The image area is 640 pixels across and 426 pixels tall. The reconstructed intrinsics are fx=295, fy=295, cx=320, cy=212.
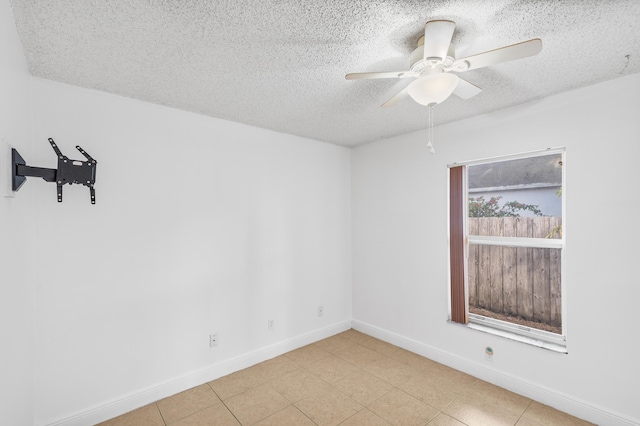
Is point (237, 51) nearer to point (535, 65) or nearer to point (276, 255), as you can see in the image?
point (535, 65)

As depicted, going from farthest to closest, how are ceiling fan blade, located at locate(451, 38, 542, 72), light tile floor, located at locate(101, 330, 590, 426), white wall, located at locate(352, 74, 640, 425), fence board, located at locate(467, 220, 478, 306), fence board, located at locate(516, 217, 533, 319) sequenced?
fence board, located at locate(467, 220, 478, 306) < fence board, located at locate(516, 217, 533, 319) < light tile floor, located at locate(101, 330, 590, 426) < white wall, located at locate(352, 74, 640, 425) < ceiling fan blade, located at locate(451, 38, 542, 72)

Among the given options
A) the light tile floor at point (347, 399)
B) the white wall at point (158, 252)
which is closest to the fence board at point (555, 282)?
the light tile floor at point (347, 399)

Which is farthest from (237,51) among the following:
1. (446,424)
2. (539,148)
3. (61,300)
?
(446,424)

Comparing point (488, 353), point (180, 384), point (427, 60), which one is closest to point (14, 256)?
point (180, 384)

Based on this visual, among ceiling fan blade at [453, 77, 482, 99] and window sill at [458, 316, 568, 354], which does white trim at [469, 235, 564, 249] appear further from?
ceiling fan blade at [453, 77, 482, 99]

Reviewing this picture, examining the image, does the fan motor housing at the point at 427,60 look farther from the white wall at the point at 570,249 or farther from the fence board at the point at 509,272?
the fence board at the point at 509,272

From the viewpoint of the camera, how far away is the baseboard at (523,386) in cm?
214

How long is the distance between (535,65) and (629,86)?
2.63 feet

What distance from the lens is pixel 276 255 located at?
335 centimetres

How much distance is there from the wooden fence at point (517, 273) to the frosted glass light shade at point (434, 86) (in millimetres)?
1808

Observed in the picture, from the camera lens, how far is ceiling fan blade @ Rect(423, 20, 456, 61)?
140 cm

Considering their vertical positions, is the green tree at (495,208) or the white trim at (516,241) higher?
the green tree at (495,208)

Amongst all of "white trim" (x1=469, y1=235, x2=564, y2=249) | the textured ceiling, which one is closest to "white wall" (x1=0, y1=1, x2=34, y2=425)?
the textured ceiling

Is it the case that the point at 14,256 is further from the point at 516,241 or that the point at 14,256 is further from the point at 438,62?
the point at 516,241
